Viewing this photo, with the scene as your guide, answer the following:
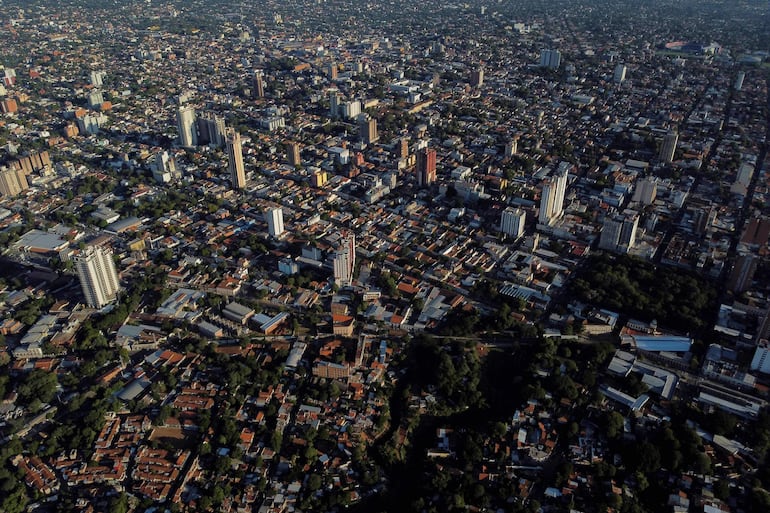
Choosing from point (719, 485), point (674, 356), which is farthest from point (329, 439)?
point (674, 356)

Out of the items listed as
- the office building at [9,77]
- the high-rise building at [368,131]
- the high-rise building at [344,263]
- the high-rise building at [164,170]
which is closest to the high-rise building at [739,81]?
the high-rise building at [368,131]

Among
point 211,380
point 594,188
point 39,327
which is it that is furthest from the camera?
point 594,188

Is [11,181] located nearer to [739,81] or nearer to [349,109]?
[349,109]

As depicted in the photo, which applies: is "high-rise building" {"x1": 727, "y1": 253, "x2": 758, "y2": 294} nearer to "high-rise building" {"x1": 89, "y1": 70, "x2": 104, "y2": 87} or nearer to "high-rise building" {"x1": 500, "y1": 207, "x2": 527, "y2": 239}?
"high-rise building" {"x1": 500, "y1": 207, "x2": 527, "y2": 239}

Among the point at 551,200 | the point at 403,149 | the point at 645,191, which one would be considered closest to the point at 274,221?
the point at 403,149

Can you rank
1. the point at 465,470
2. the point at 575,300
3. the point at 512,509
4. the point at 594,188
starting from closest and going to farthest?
the point at 512,509
the point at 465,470
the point at 575,300
the point at 594,188

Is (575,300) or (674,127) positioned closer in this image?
(575,300)

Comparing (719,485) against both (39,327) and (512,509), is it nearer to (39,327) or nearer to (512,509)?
(512,509)
